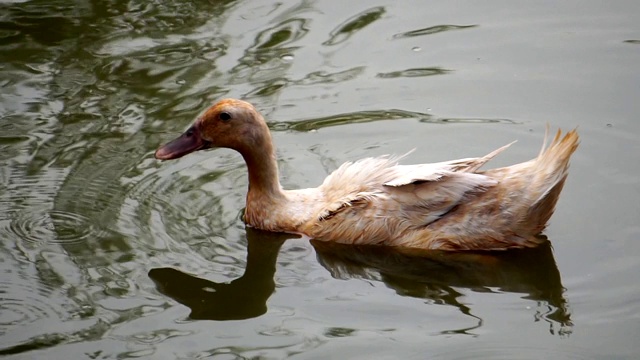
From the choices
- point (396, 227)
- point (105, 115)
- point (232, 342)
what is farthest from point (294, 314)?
point (105, 115)

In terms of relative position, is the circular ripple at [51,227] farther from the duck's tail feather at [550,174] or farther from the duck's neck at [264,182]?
the duck's tail feather at [550,174]

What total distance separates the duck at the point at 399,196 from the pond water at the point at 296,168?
0.46 ft

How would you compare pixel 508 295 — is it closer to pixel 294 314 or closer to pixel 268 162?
pixel 294 314

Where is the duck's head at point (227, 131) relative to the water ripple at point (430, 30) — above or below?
below

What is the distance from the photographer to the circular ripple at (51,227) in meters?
8.12

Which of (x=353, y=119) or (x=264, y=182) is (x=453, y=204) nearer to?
(x=264, y=182)

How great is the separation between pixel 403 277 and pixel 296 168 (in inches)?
71.3

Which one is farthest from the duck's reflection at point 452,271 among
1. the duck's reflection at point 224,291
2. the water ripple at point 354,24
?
the water ripple at point 354,24

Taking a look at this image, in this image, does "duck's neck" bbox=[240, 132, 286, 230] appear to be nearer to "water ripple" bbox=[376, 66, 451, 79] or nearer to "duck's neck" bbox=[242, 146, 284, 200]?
"duck's neck" bbox=[242, 146, 284, 200]

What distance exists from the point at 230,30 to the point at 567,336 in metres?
5.51

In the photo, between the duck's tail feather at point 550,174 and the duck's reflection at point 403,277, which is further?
the duck's tail feather at point 550,174

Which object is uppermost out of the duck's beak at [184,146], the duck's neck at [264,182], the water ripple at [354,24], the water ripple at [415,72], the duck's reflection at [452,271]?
the water ripple at [354,24]

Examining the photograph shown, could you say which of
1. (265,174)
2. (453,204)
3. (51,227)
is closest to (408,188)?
(453,204)

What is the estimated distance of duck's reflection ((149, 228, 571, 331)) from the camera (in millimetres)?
7340
